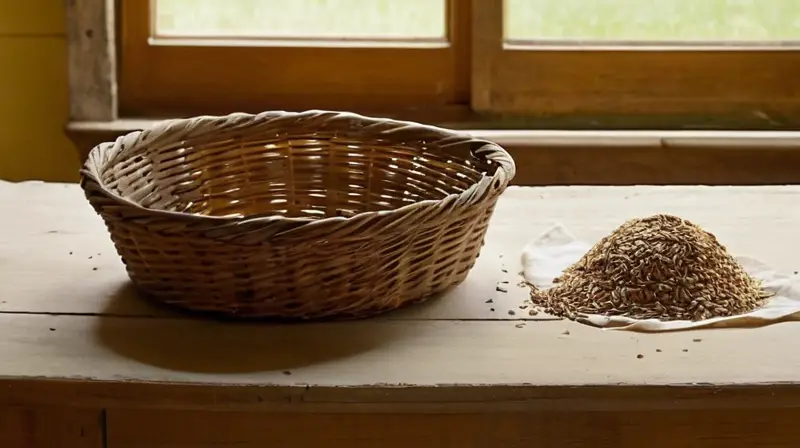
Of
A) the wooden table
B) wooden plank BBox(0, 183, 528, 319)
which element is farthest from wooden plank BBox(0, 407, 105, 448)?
wooden plank BBox(0, 183, 528, 319)

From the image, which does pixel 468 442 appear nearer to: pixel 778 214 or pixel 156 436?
pixel 156 436

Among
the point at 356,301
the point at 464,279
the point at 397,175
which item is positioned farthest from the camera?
the point at 397,175

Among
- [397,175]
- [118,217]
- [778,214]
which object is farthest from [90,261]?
[778,214]

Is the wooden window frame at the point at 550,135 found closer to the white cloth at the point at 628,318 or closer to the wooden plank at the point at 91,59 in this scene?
the wooden plank at the point at 91,59

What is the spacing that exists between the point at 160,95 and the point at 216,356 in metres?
0.88

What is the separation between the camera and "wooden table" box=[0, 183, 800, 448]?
71 cm

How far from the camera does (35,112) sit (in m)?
1.53

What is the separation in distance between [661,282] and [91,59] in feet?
3.17

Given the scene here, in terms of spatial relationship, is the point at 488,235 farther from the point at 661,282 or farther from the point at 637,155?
the point at 637,155

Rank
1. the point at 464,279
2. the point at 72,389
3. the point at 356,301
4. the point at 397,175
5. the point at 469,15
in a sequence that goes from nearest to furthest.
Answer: the point at 72,389 → the point at 356,301 → the point at 464,279 → the point at 397,175 → the point at 469,15

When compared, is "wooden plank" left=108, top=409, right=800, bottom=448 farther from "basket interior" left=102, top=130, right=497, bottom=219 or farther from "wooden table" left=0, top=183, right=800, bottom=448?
"basket interior" left=102, top=130, right=497, bottom=219

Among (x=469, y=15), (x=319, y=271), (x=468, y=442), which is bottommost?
(x=468, y=442)

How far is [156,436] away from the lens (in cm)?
72

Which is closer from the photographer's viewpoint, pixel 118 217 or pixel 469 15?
pixel 118 217
